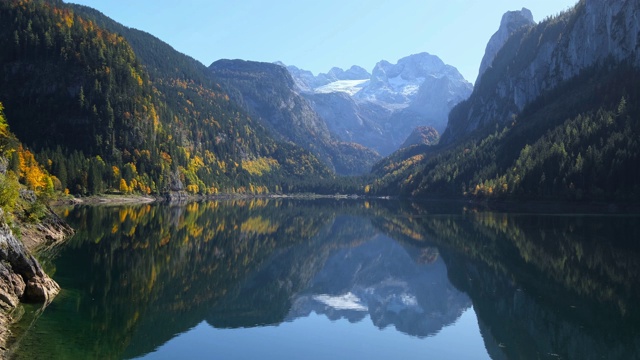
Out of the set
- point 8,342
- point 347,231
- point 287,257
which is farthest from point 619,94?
point 8,342

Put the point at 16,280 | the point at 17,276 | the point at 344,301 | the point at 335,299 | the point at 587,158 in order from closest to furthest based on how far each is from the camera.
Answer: the point at 16,280 → the point at 17,276 → the point at 344,301 → the point at 335,299 → the point at 587,158

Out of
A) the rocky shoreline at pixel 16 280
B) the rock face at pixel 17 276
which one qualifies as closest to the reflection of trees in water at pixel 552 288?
the rocky shoreline at pixel 16 280

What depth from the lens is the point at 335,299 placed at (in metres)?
45.6

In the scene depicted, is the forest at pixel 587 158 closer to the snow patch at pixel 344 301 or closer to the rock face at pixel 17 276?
the snow patch at pixel 344 301

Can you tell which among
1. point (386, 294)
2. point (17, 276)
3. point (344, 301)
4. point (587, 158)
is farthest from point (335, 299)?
point (587, 158)

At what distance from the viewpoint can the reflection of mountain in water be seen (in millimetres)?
37781

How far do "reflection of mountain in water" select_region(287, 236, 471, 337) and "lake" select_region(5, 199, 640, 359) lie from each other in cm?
23

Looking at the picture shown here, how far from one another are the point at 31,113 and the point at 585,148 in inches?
7184

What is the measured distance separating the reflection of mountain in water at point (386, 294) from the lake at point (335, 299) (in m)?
0.23

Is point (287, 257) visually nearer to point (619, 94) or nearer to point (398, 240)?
point (398, 240)

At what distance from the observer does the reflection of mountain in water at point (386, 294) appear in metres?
37.8

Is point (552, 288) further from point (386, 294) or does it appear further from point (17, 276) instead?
point (17, 276)

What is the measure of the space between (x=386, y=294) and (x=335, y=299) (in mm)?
5465

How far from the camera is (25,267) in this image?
108 feet
